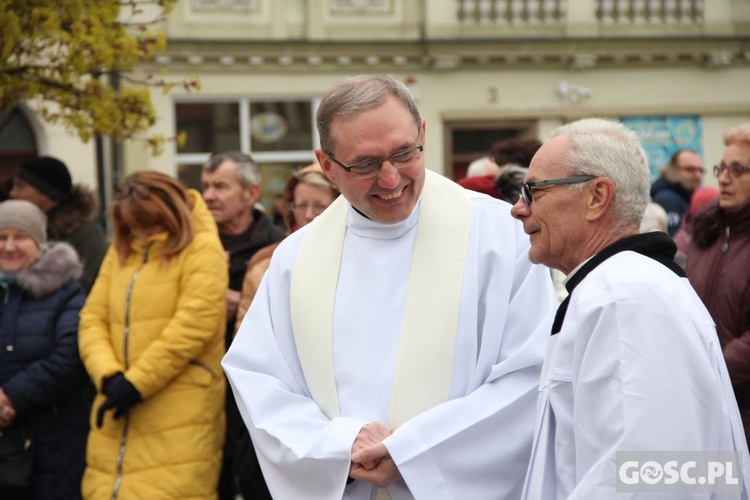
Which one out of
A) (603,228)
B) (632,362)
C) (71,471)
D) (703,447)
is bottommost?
(71,471)

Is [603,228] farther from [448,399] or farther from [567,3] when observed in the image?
[567,3]

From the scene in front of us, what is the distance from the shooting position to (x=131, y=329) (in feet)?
17.2

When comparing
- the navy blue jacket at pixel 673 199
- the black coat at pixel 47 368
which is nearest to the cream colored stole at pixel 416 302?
the black coat at pixel 47 368

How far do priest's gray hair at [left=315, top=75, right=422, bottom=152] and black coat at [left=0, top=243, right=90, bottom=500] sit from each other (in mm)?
2559

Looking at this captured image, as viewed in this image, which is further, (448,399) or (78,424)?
(78,424)

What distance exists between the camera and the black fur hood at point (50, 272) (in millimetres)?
5391

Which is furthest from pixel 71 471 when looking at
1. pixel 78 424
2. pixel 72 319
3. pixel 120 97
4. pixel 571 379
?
pixel 571 379

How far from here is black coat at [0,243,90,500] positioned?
527 centimetres

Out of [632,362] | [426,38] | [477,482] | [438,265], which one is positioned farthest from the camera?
[426,38]

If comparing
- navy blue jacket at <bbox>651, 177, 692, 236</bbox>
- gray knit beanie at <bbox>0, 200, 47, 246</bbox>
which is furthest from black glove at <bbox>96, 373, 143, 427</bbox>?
navy blue jacket at <bbox>651, 177, 692, 236</bbox>

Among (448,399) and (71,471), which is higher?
(448,399)

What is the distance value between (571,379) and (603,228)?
398mm

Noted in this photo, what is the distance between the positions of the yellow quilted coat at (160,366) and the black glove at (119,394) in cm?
3

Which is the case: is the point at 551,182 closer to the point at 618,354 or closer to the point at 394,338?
the point at 618,354
